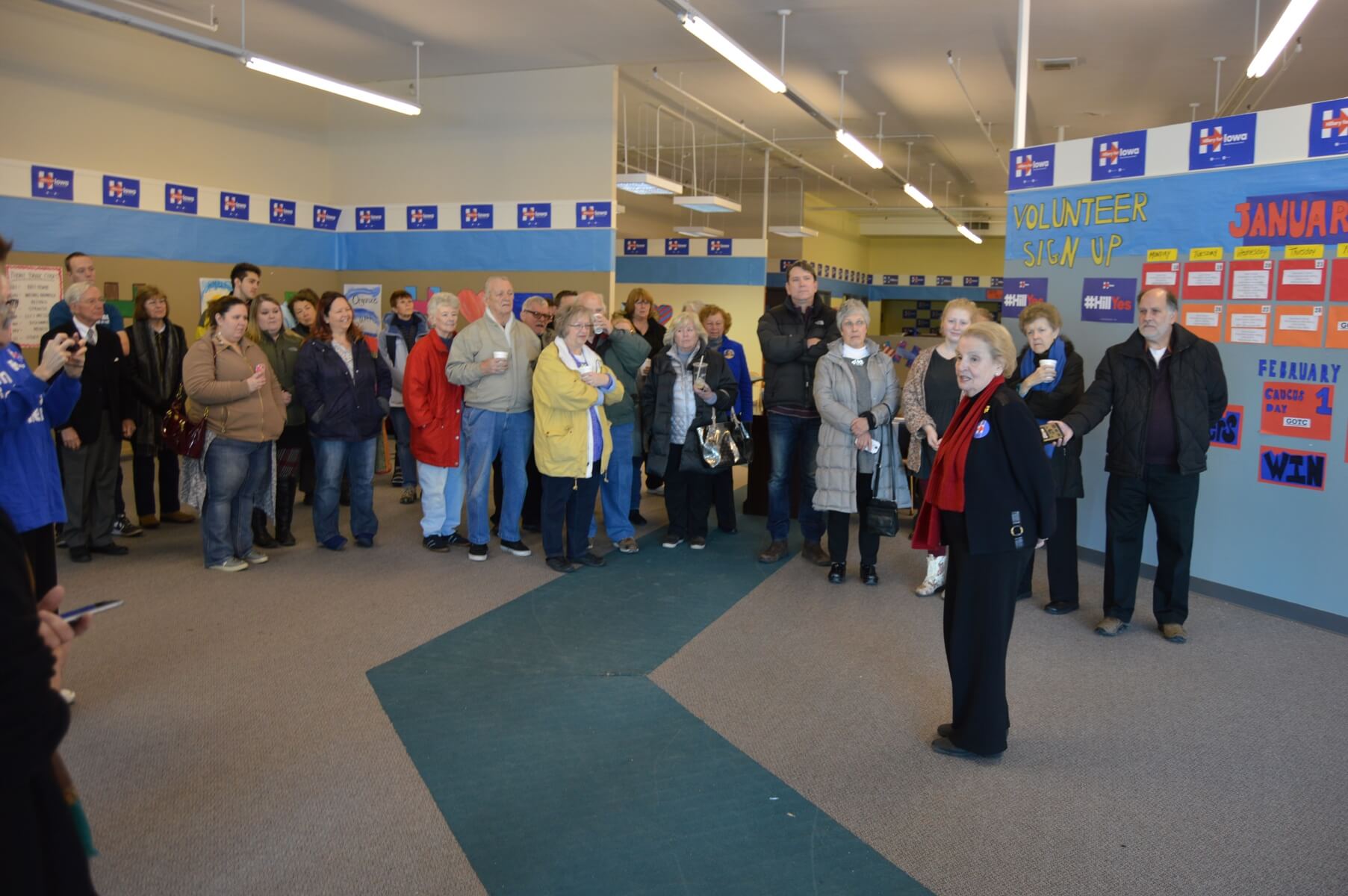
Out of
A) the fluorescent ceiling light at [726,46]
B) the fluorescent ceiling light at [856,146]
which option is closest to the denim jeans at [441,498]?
the fluorescent ceiling light at [726,46]

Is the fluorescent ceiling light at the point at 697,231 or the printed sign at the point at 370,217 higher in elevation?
the fluorescent ceiling light at the point at 697,231

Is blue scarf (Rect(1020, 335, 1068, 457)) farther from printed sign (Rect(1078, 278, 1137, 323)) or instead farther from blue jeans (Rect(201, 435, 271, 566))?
blue jeans (Rect(201, 435, 271, 566))

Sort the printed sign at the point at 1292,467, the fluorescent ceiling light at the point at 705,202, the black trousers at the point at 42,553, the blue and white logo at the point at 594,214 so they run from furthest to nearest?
1. the fluorescent ceiling light at the point at 705,202
2. the blue and white logo at the point at 594,214
3. the printed sign at the point at 1292,467
4. the black trousers at the point at 42,553

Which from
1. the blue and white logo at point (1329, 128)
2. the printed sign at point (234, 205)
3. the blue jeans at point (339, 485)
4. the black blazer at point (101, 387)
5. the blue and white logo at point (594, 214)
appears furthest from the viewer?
the blue and white logo at point (594, 214)

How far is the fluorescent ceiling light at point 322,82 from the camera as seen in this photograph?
7176mm

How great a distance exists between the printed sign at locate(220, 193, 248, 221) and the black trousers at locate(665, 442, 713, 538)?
19.2 ft

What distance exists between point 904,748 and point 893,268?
2409cm

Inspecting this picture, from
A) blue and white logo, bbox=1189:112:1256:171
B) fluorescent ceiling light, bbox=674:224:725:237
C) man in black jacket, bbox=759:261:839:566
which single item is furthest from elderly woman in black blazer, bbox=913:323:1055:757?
fluorescent ceiling light, bbox=674:224:725:237

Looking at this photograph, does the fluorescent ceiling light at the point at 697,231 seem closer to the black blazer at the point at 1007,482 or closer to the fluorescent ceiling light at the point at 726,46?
the fluorescent ceiling light at the point at 726,46

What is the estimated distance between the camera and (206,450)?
5.28 meters

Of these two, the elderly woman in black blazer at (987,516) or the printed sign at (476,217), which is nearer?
the elderly woman in black blazer at (987,516)

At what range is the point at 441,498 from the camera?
5969 millimetres

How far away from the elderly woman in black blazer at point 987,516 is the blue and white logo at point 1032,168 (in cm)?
348

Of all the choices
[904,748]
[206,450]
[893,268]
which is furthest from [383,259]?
[893,268]
